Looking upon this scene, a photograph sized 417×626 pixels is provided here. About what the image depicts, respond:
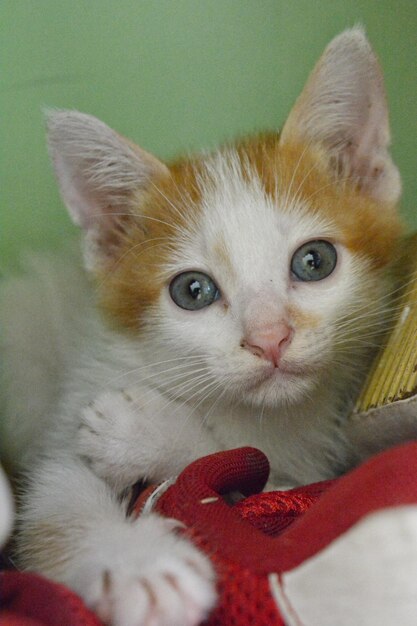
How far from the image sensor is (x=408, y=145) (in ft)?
6.09

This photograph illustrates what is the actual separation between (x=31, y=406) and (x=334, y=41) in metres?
1.00

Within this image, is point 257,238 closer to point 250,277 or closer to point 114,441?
point 250,277

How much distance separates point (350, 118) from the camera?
136 centimetres

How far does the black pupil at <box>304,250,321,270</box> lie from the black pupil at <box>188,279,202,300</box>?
0.63ft

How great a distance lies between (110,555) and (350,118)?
957 millimetres

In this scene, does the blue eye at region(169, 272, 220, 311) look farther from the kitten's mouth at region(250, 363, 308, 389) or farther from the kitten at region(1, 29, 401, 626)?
the kitten's mouth at region(250, 363, 308, 389)

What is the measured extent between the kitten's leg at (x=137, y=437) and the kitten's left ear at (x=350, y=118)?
572mm

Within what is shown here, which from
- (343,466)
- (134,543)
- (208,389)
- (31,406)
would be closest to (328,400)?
(343,466)

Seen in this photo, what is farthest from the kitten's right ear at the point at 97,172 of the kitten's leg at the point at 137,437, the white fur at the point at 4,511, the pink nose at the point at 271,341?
the white fur at the point at 4,511

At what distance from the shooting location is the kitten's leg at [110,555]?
2.19ft

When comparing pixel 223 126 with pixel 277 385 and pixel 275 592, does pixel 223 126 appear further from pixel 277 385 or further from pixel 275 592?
pixel 275 592

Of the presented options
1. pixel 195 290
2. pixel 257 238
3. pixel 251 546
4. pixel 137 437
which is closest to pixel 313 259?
pixel 257 238

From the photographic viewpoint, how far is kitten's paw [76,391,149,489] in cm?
118

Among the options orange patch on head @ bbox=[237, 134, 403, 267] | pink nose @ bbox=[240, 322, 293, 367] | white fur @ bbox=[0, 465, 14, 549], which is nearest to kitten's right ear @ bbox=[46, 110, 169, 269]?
orange patch on head @ bbox=[237, 134, 403, 267]
